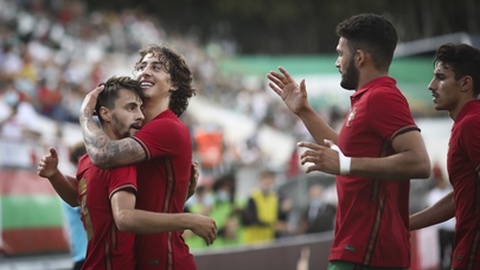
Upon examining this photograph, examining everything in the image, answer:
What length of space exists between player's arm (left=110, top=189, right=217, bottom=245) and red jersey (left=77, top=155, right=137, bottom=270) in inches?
5.8

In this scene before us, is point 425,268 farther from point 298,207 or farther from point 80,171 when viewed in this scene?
point 80,171

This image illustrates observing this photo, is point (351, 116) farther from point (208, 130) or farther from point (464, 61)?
point (208, 130)

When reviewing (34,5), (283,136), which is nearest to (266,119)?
(283,136)

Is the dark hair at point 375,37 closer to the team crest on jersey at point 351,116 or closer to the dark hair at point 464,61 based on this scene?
the team crest on jersey at point 351,116

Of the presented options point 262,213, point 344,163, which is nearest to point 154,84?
point 344,163

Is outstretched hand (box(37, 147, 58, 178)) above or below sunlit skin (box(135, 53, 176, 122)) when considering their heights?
below

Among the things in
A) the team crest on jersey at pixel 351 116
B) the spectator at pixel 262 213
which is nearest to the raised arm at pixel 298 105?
the team crest on jersey at pixel 351 116

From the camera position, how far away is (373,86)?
5.37 m

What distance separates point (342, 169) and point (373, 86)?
0.66 metres

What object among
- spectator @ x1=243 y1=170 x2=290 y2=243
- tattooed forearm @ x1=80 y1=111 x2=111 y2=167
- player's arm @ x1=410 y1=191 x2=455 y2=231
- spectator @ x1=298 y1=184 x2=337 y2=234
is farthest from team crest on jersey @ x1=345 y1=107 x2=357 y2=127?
spectator @ x1=298 y1=184 x2=337 y2=234

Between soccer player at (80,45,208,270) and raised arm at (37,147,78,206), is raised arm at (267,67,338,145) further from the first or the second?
raised arm at (37,147,78,206)

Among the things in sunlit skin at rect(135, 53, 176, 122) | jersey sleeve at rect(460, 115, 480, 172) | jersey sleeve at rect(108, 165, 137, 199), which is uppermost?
sunlit skin at rect(135, 53, 176, 122)

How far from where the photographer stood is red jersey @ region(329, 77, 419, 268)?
520cm

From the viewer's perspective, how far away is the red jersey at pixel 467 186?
18.9 ft
